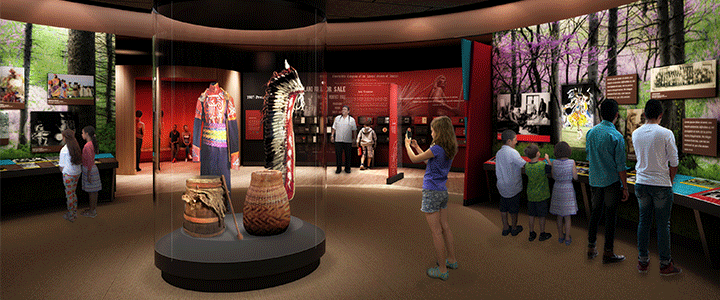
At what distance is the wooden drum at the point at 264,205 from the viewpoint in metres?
3.60

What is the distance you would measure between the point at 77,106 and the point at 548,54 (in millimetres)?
7271

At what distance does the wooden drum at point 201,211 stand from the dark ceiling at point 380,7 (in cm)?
530

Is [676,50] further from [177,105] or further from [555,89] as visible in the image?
[177,105]

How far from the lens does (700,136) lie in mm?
4406

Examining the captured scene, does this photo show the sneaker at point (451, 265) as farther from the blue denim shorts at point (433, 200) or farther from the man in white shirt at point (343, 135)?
the man in white shirt at point (343, 135)

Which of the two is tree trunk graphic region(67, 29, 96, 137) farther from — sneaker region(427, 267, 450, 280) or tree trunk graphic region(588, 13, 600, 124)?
tree trunk graphic region(588, 13, 600, 124)

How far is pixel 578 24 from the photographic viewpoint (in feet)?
19.4

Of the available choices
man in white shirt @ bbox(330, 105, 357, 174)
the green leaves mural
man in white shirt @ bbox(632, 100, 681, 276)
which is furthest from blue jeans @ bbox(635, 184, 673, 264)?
the green leaves mural

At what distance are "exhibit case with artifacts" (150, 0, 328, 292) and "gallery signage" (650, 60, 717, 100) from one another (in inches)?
151

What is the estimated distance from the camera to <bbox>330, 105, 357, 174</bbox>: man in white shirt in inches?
390

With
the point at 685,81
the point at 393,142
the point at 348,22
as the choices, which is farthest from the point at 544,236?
the point at 348,22

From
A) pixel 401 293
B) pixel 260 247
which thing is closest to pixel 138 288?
pixel 260 247

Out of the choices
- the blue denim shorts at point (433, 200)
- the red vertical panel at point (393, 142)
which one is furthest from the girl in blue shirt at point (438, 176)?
the red vertical panel at point (393, 142)

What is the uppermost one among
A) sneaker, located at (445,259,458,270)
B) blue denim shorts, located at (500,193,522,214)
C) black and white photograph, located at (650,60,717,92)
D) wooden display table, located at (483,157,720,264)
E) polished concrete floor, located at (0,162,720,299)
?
black and white photograph, located at (650,60,717,92)
